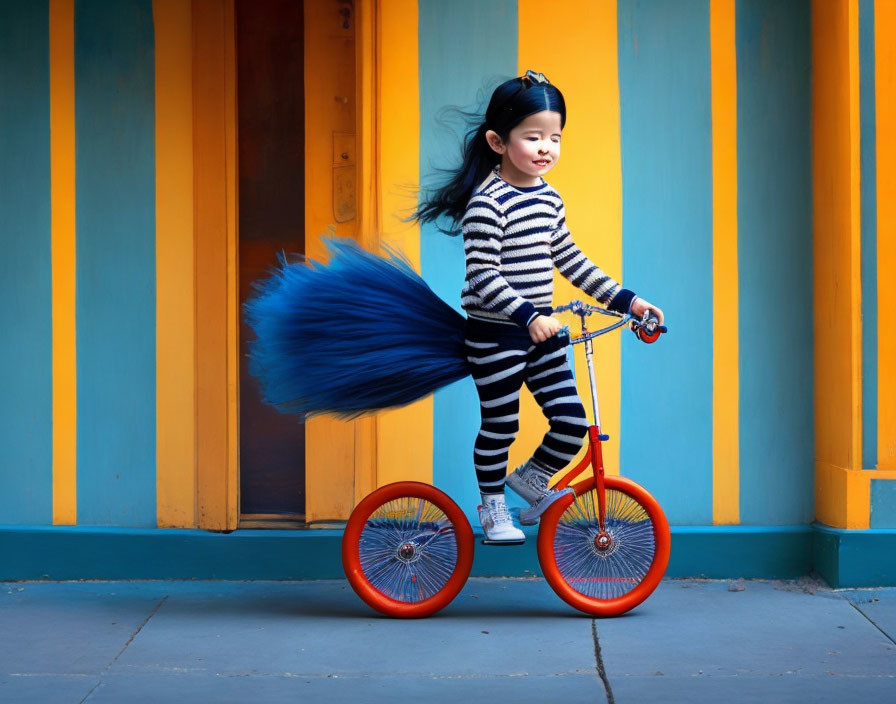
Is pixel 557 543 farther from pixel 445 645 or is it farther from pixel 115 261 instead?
pixel 115 261

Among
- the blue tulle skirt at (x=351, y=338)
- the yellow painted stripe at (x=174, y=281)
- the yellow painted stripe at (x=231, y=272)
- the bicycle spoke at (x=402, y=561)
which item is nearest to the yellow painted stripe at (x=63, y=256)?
the yellow painted stripe at (x=174, y=281)

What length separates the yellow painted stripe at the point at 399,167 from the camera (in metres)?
4.60

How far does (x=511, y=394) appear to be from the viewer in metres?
3.98

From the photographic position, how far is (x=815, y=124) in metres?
4.57

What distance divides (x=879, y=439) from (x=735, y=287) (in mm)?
805

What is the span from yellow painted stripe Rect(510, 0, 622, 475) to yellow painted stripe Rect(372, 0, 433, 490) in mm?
435

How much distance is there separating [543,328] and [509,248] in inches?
15.1

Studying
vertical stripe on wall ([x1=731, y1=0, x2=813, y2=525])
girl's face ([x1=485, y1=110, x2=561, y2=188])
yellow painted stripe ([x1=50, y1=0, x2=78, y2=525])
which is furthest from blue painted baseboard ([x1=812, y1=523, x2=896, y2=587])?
yellow painted stripe ([x1=50, y1=0, x2=78, y2=525])

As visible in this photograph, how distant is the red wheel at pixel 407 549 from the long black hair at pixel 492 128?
3.31 feet

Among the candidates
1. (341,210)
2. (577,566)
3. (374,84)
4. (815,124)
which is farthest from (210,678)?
(815,124)

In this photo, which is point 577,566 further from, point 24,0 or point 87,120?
point 24,0

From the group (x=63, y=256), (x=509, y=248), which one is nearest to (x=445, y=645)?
(x=509, y=248)

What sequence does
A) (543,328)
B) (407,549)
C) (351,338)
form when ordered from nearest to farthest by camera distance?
1. (543,328)
2. (351,338)
3. (407,549)

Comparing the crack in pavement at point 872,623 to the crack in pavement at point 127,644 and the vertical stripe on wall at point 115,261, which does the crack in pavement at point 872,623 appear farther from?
the vertical stripe on wall at point 115,261
